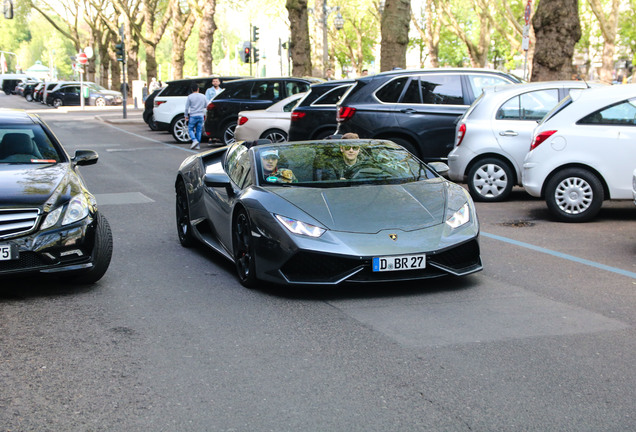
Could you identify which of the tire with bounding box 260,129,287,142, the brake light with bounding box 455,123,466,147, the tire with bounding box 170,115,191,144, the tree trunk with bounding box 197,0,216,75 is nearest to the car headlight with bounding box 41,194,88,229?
the brake light with bounding box 455,123,466,147

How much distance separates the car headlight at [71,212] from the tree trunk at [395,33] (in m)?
20.0

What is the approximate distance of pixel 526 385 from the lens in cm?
485

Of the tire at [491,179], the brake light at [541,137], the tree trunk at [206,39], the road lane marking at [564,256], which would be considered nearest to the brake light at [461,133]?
the tire at [491,179]

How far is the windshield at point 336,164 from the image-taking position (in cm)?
789

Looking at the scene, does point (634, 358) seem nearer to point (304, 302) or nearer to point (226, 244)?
Result: point (304, 302)

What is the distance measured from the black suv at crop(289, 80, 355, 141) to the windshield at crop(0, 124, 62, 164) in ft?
30.7

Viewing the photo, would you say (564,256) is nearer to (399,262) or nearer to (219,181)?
(399,262)

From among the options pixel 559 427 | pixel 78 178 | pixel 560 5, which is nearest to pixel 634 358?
pixel 559 427

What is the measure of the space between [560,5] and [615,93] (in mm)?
7510

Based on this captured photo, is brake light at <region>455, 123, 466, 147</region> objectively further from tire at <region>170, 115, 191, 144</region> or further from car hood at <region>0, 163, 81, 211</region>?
tire at <region>170, 115, 191, 144</region>

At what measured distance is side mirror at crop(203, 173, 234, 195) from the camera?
8.07 meters

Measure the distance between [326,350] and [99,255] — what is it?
2611mm

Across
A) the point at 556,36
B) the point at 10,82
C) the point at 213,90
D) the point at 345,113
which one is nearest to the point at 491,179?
the point at 345,113

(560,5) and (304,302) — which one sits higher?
(560,5)
